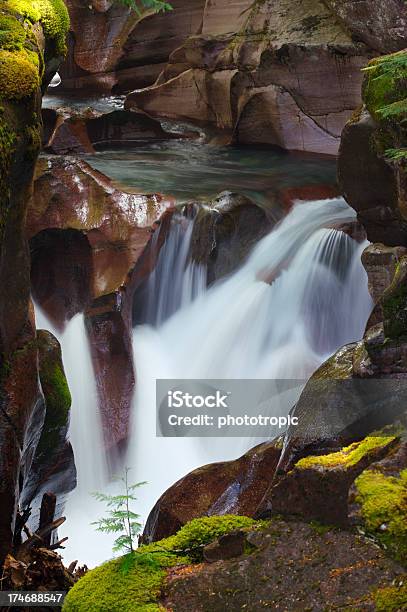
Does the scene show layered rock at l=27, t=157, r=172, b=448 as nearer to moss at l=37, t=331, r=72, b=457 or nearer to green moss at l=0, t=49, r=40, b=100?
moss at l=37, t=331, r=72, b=457

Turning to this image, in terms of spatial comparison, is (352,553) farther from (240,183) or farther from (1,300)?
(240,183)

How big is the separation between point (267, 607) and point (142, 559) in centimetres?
70

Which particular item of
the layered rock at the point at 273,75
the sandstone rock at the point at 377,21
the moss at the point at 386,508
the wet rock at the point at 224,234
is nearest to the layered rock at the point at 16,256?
the moss at the point at 386,508

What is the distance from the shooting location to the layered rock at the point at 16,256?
17.5ft

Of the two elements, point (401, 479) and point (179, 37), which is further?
point (179, 37)

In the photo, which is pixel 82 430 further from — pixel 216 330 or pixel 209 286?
pixel 209 286

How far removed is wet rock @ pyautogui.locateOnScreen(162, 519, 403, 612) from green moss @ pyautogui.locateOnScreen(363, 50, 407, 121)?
3.10m

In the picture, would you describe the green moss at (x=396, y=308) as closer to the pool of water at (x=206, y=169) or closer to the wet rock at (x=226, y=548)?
the wet rock at (x=226, y=548)

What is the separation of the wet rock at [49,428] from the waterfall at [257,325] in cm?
199

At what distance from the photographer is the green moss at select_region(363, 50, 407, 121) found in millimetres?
5141

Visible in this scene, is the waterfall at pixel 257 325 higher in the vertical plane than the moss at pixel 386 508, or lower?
higher

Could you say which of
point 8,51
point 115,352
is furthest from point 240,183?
point 8,51

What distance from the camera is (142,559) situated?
131 inches

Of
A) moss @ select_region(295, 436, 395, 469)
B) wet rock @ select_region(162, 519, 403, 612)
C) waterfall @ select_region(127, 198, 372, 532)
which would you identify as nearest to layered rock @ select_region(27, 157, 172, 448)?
waterfall @ select_region(127, 198, 372, 532)
